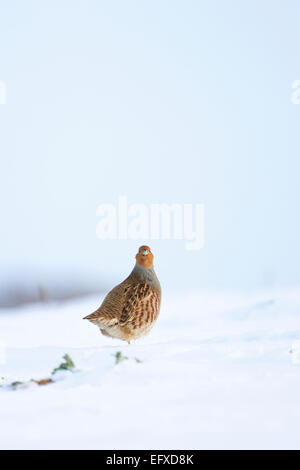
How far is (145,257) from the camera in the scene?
5.31 metres

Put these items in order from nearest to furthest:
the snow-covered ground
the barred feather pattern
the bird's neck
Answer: the snow-covered ground → the barred feather pattern → the bird's neck

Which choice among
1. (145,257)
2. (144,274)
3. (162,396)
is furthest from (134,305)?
(162,396)

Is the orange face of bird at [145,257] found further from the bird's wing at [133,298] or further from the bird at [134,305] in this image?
the bird's wing at [133,298]

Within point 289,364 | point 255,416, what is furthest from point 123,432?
point 289,364

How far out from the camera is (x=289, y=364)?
354 centimetres

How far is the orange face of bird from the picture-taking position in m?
5.29

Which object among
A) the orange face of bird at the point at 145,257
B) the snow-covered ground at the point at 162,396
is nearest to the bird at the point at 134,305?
the orange face of bird at the point at 145,257

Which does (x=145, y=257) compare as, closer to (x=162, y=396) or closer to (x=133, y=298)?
(x=133, y=298)

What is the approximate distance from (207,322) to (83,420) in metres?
3.25

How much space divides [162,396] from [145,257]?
2.34 m

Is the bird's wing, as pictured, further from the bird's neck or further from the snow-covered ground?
the snow-covered ground

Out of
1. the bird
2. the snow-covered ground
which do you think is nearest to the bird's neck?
the bird

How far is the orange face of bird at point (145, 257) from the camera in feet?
17.4
